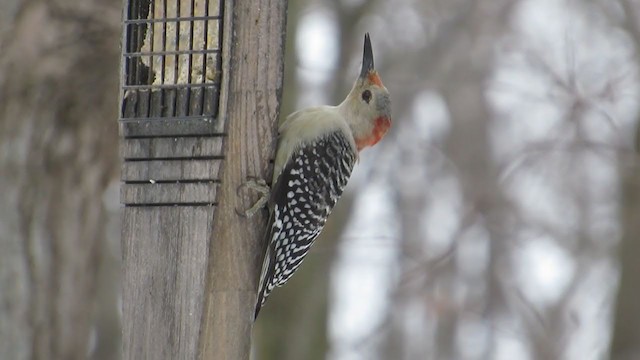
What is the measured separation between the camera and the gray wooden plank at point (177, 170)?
5.37 m

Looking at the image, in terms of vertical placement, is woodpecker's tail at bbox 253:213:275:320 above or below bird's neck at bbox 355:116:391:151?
below

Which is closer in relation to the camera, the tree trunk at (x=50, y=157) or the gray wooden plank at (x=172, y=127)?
the gray wooden plank at (x=172, y=127)

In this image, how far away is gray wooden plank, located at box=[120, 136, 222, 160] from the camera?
17.7 ft

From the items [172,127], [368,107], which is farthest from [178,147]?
[368,107]

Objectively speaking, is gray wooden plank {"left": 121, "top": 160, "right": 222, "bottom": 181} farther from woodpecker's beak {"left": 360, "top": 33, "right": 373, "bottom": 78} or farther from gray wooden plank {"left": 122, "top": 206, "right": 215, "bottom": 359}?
woodpecker's beak {"left": 360, "top": 33, "right": 373, "bottom": 78}

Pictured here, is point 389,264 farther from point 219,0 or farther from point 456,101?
point 219,0

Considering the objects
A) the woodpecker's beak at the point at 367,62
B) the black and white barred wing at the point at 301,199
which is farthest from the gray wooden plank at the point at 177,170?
the woodpecker's beak at the point at 367,62

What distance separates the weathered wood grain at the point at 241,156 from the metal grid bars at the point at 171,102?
0.07m

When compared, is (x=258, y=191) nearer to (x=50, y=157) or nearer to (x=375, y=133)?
(x=375, y=133)

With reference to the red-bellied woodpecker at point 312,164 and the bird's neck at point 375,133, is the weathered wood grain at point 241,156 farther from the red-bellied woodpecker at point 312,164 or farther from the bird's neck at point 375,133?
the bird's neck at point 375,133

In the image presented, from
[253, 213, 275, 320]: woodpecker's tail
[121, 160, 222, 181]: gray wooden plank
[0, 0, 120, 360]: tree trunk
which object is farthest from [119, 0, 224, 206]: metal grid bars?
[0, 0, 120, 360]: tree trunk

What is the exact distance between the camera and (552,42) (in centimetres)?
1509

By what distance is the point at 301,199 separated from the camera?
583 centimetres

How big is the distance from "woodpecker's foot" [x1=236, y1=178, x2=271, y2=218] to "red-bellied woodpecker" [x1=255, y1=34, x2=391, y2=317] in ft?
0.22
